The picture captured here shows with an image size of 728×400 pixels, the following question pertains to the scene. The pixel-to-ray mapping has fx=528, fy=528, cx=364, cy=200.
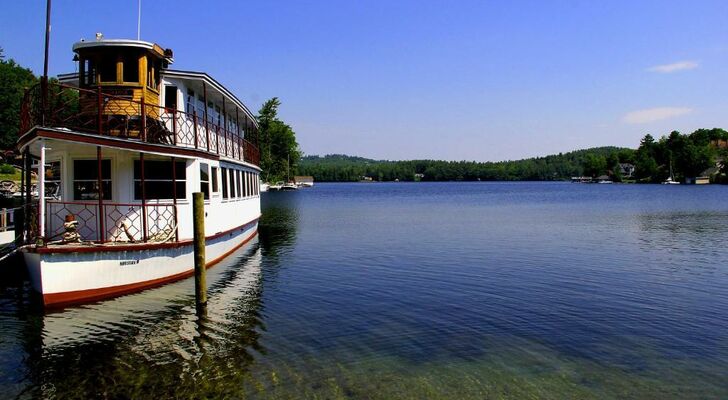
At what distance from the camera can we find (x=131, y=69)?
17.5 m

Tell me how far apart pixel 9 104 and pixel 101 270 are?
80369 mm

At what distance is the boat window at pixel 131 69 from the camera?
17.5m

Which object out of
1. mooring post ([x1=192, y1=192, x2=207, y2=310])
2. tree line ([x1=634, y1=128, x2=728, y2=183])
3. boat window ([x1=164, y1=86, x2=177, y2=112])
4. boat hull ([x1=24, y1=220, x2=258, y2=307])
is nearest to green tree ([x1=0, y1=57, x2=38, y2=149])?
boat window ([x1=164, y1=86, x2=177, y2=112])

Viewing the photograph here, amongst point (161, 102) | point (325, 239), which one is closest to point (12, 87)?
point (325, 239)

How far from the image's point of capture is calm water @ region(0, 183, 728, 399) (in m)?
9.79

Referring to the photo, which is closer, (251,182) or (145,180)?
(145,180)

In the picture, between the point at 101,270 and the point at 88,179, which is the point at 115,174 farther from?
the point at 101,270

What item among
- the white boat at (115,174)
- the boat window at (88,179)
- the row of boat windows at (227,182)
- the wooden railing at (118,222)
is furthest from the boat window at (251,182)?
the boat window at (88,179)

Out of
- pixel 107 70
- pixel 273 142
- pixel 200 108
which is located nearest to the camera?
pixel 107 70

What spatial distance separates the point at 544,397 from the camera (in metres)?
9.25

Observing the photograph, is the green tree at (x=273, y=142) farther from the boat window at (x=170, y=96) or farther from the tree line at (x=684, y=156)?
the tree line at (x=684, y=156)

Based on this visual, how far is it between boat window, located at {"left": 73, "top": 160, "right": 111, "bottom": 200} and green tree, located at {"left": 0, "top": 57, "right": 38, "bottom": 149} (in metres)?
63.2

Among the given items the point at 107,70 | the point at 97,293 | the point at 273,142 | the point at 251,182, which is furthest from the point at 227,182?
the point at 273,142

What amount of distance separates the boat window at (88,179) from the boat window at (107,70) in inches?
116
